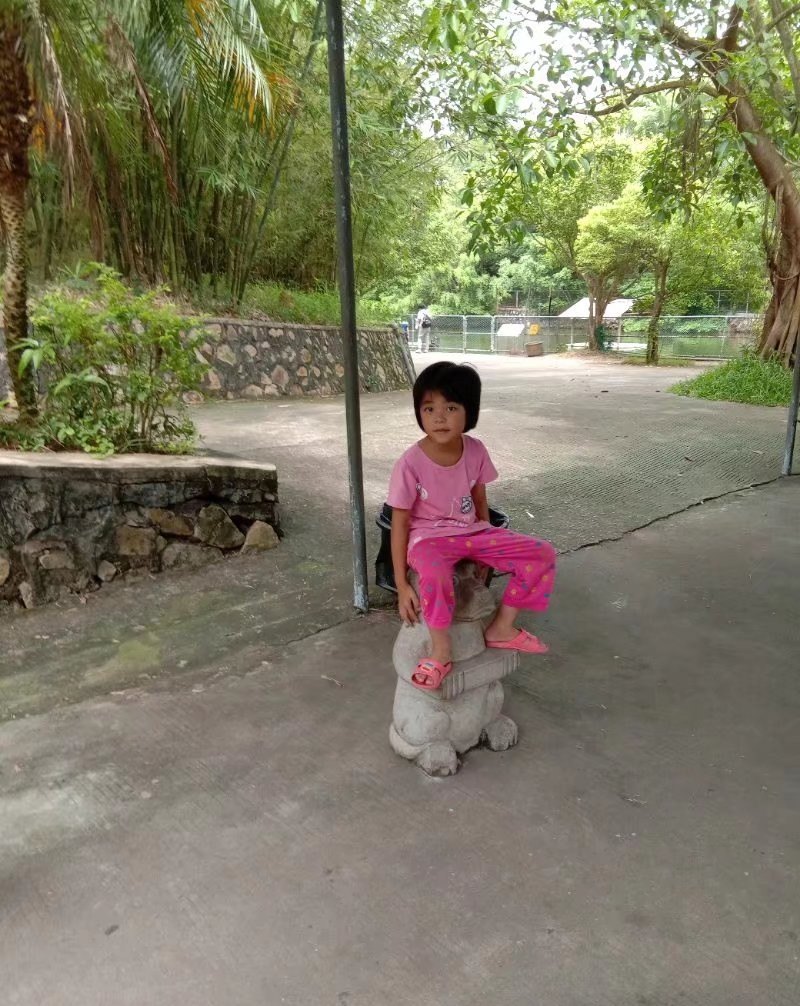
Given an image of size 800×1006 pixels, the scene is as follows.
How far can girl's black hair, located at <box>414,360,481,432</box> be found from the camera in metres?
2.54

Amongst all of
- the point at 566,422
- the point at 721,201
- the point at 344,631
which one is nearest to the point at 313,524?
the point at 344,631

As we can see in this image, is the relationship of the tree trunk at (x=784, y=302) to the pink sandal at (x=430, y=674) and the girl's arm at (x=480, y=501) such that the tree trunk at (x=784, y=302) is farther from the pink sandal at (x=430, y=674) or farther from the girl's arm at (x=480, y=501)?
the pink sandal at (x=430, y=674)

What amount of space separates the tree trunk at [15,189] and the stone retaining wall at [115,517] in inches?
25.7

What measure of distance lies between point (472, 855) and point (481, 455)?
1321 millimetres

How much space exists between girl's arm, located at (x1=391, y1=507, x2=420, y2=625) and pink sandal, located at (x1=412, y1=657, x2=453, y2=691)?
0.18 m

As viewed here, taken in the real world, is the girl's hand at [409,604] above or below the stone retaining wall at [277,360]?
below

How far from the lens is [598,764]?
2514 millimetres

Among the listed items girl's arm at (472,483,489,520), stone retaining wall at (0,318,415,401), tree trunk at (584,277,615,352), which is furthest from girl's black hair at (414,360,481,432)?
tree trunk at (584,277,615,352)

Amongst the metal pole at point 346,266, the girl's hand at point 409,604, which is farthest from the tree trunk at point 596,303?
the girl's hand at point 409,604

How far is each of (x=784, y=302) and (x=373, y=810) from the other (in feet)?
40.6

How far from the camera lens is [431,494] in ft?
8.61

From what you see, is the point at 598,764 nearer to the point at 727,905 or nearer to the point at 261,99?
the point at 727,905

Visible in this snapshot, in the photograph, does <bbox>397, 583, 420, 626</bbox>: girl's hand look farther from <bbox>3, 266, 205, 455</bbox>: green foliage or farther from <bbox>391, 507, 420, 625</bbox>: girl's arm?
<bbox>3, 266, 205, 455</bbox>: green foliage

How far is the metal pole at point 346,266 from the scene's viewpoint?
3.28 m
